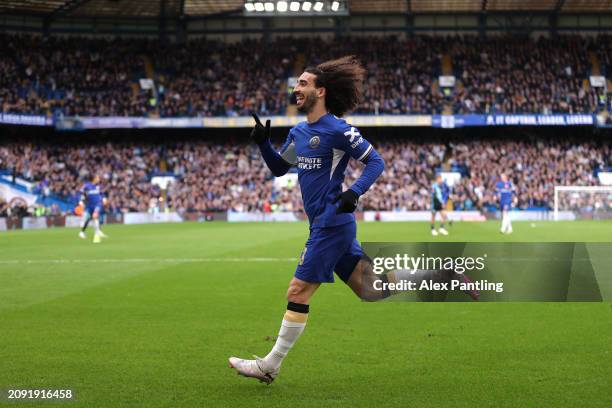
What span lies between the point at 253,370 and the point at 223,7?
5486 centimetres

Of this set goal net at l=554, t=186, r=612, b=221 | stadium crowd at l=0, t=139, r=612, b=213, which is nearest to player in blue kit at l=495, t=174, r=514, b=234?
goal net at l=554, t=186, r=612, b=221

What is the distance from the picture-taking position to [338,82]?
648cm

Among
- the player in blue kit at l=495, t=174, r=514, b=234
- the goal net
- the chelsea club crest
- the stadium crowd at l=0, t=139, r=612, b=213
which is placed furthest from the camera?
the stadium crowd at l=0, t=139, r=612, b=213

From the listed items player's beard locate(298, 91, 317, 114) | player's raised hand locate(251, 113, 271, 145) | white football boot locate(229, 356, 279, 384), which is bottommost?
white football boot locate(229, 356, 279, 384)

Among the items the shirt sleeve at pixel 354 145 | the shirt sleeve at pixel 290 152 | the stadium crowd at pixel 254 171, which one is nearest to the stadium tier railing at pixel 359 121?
the stadium crowd at pixel 254 171

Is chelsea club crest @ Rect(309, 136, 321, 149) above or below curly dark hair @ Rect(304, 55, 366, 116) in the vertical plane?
below

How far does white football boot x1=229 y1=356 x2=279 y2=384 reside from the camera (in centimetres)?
613

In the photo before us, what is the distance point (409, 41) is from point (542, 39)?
10.8 meters

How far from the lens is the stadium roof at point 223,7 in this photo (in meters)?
56.2

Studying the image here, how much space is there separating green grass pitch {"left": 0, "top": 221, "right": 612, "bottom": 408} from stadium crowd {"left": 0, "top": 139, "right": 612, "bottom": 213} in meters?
37.9
